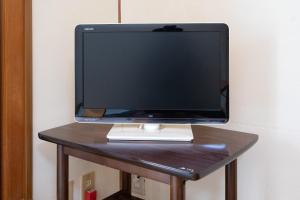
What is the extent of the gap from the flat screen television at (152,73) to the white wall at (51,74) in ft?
1.02

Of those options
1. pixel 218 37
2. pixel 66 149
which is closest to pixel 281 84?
pixel 218 37

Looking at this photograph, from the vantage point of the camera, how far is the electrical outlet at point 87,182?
4.98 ft

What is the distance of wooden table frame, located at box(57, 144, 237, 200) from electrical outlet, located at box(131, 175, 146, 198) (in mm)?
592

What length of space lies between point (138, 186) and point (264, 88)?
2.80 ft

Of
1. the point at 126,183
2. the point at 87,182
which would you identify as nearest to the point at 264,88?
the point at 126,183

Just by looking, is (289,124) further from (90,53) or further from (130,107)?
(90,53)

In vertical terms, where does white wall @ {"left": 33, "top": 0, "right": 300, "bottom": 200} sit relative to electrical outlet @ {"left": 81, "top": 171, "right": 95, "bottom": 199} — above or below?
above

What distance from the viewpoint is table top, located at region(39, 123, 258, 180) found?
0.81 m

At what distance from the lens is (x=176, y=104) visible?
1049mm

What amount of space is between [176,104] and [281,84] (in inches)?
17.6

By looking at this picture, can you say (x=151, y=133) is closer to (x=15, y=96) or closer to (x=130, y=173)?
(x=130, y=173)

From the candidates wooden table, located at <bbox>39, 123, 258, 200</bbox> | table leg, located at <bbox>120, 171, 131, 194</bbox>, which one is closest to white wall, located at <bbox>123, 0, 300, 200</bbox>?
wooden table, located at <bbox>39, 123, 258, 200</bbox>

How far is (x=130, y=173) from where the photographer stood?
0.98 metres

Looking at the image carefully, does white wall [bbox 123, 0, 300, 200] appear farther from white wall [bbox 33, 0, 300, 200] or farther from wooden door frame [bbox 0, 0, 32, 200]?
wooden door frame [bbox 0, 0, 32, 200]
